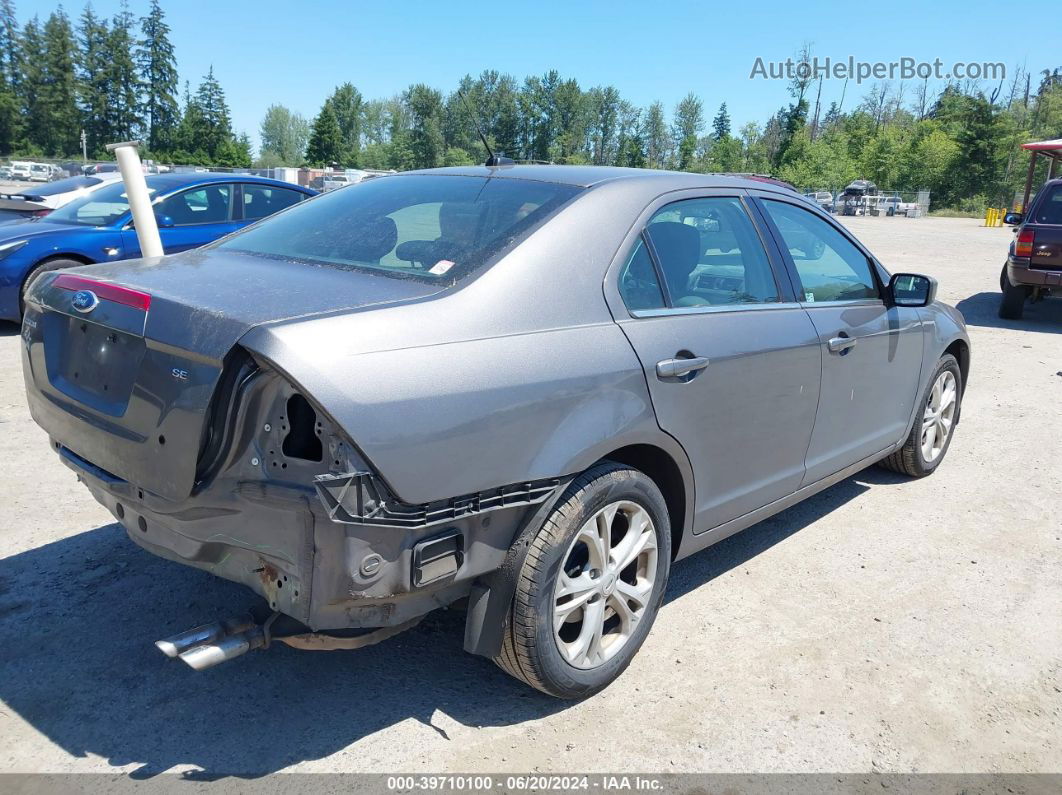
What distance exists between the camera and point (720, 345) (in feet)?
10.3

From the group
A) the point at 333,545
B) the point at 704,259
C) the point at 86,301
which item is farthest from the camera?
the point at 704,259

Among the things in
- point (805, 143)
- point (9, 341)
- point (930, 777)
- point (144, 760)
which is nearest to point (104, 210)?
point (9, 341)

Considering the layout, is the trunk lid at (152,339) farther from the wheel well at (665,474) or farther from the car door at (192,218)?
the car door at (192,218)

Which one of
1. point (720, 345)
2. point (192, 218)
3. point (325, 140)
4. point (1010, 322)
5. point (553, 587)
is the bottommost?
point (553, 587)

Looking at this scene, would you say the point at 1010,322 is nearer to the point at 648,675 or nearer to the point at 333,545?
the point at 648,675

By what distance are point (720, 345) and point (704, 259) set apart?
42cm

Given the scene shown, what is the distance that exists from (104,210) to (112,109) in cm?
10642

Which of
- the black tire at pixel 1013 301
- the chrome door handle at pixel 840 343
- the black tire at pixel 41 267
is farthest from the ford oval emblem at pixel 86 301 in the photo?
the black tire at pixel 1013 301

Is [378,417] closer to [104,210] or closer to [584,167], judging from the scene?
[584,167]

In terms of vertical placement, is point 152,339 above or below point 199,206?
below

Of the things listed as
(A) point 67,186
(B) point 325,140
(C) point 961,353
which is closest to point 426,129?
(B) point 325,140

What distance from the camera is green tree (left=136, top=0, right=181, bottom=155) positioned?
10412 cm

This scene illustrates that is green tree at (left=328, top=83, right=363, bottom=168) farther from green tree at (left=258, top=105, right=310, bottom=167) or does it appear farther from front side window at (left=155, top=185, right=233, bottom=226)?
front side window at (left=155, top=185, right=233, bottom=226)

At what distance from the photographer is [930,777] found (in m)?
2.61
